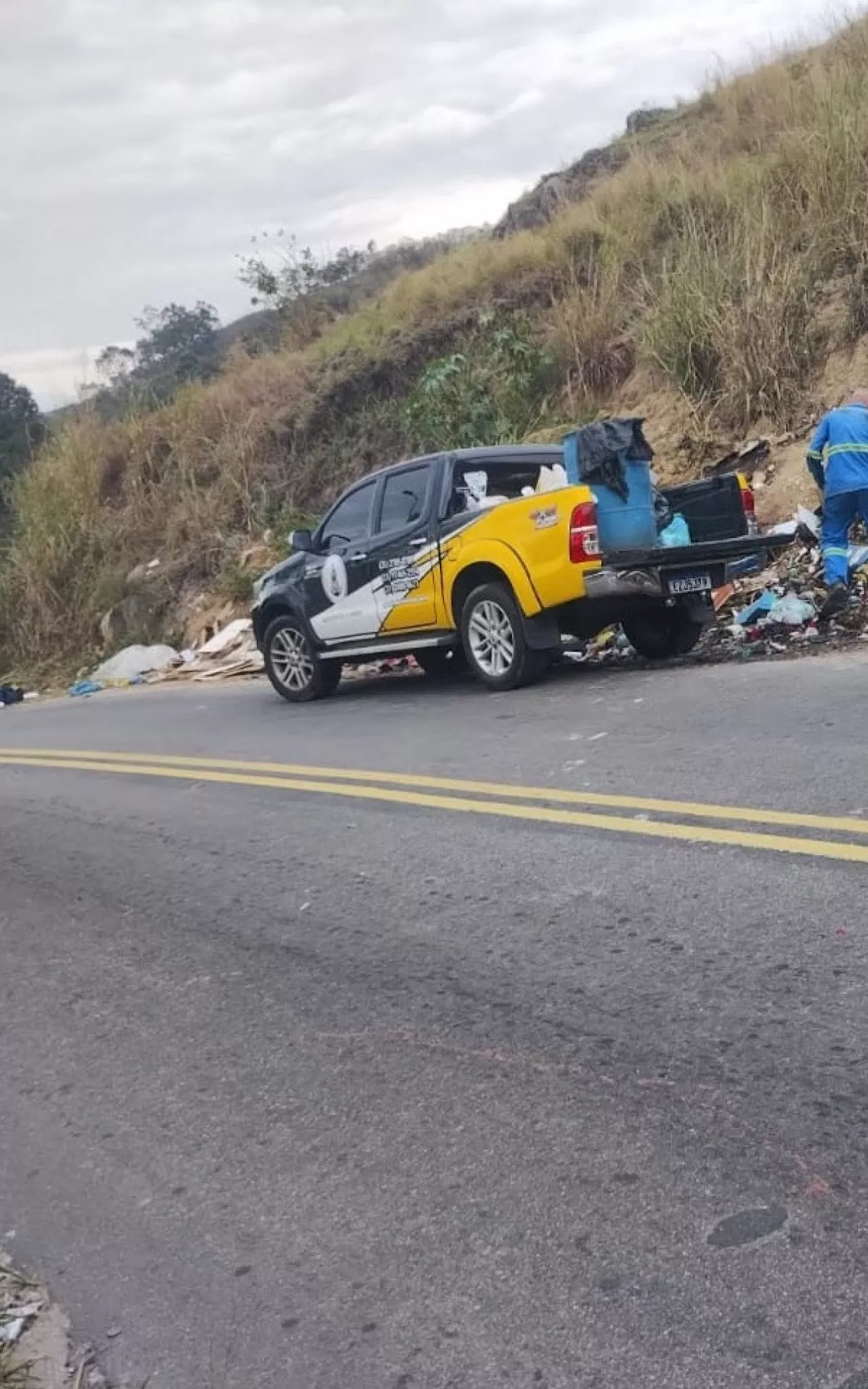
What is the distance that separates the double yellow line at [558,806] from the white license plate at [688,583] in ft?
9.24

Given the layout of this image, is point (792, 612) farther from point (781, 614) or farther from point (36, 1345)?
point (36, 1345)

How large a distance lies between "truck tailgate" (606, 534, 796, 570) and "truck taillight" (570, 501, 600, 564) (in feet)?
0.48

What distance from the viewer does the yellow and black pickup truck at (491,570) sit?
9.67 meters

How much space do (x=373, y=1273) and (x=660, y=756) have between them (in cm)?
438

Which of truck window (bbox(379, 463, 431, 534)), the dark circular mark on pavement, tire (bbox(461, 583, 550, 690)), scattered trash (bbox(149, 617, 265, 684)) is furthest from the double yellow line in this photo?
scattered trash (bbox(149, 617, 265, 684))

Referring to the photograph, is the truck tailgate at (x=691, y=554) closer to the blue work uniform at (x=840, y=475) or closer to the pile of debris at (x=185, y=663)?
the blue work uniform at (x=840, y=475)

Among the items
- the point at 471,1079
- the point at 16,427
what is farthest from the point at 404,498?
the point at 16,427

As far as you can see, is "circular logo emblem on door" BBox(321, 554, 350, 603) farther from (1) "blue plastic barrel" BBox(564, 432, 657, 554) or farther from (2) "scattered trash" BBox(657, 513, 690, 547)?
(2) "scattered trash" BBox(657, 513, 690, 547)

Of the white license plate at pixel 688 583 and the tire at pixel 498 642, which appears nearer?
the white license plate at pixel 688 583

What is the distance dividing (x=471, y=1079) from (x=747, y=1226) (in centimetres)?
110

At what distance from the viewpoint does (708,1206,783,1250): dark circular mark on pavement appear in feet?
9.86

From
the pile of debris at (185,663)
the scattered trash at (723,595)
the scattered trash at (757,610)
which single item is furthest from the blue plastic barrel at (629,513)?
the pile of debris at (185,663)

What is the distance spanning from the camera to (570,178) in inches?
1077

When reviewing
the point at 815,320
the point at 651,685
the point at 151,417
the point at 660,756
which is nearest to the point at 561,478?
the point at 651,685
